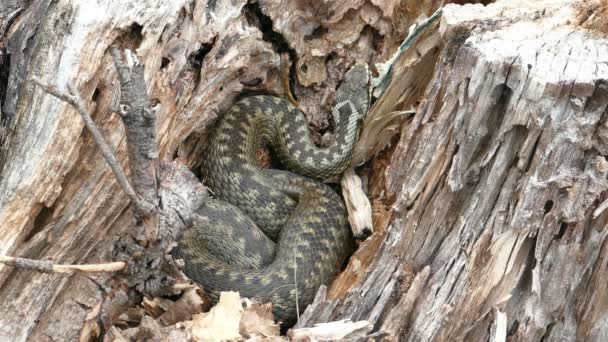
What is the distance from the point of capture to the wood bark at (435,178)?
3773 mm

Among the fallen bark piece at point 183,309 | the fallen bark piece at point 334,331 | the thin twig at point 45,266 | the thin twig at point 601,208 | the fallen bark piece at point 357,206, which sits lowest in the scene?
the fallen bark piece at point 183,309

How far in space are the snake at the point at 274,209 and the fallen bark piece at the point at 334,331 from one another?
0.59 m

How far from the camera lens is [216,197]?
5.50m

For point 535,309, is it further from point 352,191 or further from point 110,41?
point 110,41

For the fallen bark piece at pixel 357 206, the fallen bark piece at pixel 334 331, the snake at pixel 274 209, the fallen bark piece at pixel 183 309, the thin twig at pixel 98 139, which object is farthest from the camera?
the fallen bark piece at pixel 357 206

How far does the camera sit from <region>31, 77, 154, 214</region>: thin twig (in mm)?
3228

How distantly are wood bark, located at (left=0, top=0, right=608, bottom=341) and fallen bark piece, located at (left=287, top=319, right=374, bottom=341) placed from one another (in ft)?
0.54

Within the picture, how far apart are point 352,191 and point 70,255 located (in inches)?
84.7

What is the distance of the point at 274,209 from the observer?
5.59 meters

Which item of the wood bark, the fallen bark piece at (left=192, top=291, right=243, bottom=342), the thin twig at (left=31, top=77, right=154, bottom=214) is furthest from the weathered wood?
the thin twig at (left=31, top=77, right=154, bottom=214)

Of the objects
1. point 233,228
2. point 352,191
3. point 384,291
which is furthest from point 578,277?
point 233,228

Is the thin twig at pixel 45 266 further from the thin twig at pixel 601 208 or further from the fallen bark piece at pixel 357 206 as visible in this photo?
the thin twig at pixel 601 208

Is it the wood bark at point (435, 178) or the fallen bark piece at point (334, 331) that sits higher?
the wood bark at point (435, 178)

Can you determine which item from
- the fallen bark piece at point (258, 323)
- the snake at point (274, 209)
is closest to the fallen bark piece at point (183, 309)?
the fallen bark piece at point (258, 323)
